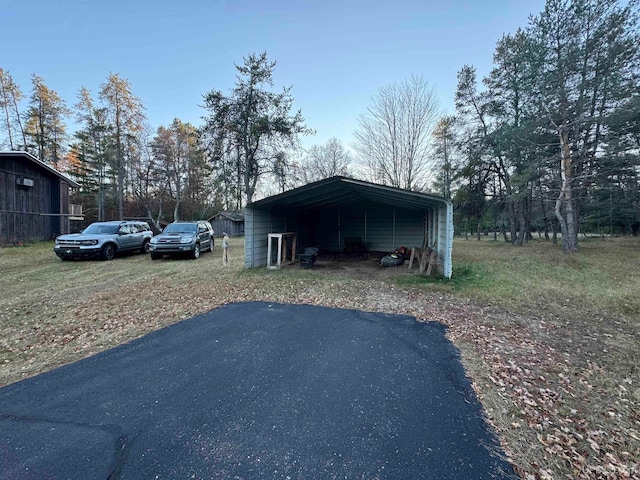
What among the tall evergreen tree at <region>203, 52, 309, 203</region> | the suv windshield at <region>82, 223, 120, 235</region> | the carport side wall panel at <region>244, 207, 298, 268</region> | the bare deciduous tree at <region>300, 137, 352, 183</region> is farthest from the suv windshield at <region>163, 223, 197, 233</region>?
the bare deciduous tree at <region>300, 137, 352, 183</region>

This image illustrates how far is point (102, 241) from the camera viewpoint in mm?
10195

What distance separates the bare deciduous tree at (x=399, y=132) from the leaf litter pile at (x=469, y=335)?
11.8 metres

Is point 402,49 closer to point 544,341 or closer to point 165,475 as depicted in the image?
point 544,341

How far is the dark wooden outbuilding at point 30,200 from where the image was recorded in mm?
13648

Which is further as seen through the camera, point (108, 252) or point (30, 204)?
point (30, 204)


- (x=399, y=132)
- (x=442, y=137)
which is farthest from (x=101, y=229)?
(x=442, y=137)

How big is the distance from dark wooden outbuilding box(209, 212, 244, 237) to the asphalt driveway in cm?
2722

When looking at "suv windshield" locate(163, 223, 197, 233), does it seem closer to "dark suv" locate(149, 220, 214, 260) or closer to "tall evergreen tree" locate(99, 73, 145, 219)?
"dark suv" locate(149, 220, 214, 260)

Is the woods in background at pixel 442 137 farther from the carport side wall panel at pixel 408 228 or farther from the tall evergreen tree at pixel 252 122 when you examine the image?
the carport side wall panel at pixel 408 228

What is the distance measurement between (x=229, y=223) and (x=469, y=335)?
95.3 feet

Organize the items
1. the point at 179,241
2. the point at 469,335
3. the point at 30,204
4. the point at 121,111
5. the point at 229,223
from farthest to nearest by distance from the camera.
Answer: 1. the point at 229,223
2. the point at 121,111
3. the point at 30,204
4. the point at 179,241
5. the point at 469,335

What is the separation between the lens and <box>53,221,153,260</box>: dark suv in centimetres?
985

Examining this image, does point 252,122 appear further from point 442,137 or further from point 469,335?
point 469,335

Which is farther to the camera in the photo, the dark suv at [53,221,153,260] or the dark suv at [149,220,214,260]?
the dark suv at [149,220,214,260]
